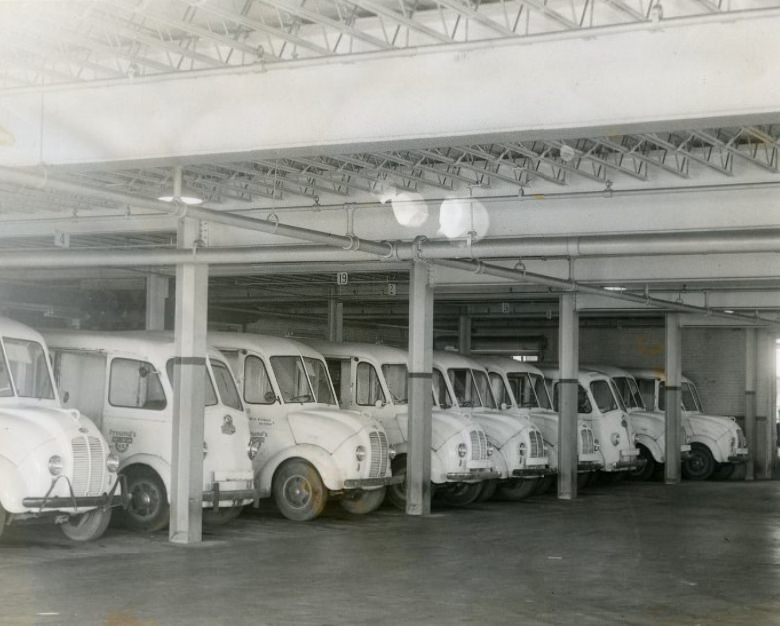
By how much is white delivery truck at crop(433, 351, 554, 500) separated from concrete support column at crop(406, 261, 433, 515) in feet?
6.57

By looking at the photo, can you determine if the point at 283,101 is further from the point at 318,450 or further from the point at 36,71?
the point at 318,450

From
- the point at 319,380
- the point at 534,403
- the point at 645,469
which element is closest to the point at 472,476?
the point at 319,380

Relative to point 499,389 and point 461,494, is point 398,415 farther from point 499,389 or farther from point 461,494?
point 499,389

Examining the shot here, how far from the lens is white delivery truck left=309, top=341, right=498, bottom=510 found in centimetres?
1878

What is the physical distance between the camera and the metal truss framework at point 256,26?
8.98 m

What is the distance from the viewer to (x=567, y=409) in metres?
22.0

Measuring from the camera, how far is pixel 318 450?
16.7 meters

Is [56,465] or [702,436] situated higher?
[56,465]

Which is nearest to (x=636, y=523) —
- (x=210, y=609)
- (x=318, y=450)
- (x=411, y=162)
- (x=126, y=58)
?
(x=318, y=450)

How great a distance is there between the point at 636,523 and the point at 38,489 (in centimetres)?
876

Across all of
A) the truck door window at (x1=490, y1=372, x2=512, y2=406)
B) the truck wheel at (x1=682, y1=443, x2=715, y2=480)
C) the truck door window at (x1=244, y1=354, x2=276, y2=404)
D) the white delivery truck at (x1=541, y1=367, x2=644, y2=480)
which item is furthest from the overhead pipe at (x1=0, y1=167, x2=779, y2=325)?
the truck wheel at (x1=682, y1=443, x2=715, y2=480)

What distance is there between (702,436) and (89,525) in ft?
59.1

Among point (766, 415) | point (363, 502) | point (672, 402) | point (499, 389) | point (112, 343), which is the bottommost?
point (363, 502)

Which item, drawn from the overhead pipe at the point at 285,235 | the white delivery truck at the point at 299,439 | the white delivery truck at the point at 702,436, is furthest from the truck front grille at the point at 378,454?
the white delivery truck at the point at 702,436
